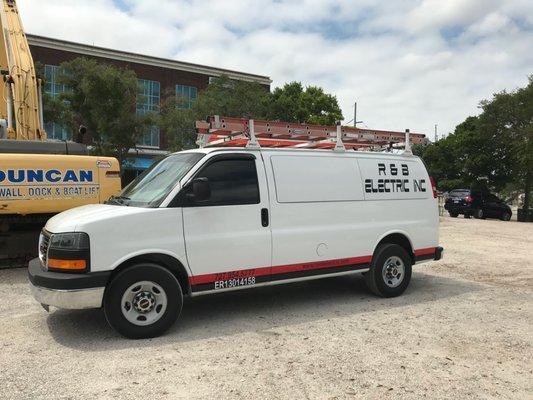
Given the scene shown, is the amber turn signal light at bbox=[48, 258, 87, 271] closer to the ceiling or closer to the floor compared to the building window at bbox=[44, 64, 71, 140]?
closer to the floor

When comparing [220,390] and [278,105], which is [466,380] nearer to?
[220,390]

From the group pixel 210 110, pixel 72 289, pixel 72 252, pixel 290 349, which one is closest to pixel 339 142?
pixel 290 349

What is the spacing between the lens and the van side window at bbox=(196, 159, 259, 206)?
5.88m

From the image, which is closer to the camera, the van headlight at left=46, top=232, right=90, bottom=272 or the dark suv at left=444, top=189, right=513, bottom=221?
the van headlight at left=46, top=232, right=90, bottom=272

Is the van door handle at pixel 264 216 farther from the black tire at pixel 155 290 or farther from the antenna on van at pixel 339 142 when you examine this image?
the antenna on van at pixel 339 142

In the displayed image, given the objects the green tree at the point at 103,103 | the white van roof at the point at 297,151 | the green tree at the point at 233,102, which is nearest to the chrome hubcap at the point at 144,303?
the white van roof at the point at 297,151

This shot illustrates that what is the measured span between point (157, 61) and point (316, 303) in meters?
36.9

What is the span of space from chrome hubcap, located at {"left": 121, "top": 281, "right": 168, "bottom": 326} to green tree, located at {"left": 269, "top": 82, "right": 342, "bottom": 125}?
28.4 metres

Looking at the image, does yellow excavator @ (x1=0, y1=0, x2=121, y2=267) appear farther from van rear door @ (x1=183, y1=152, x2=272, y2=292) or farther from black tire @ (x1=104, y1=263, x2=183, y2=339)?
black tire @ (x1=104, y1=263, x2=183, y2=339)

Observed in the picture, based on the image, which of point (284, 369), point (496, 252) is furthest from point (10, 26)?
point (496, 252)

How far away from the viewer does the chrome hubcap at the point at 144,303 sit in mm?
5316

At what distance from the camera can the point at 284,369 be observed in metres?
4.60

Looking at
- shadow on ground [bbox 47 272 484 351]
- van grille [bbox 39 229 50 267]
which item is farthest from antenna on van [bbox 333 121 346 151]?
van grille [bbox 39 229 50 267]

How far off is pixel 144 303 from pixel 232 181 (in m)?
1.71
